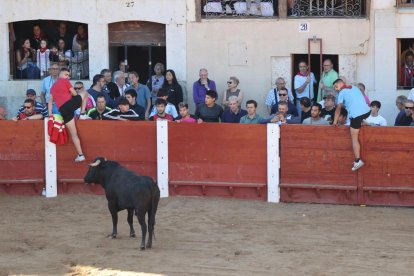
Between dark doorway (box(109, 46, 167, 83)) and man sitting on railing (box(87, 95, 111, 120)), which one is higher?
dark doorway (box(109, 46, 167, 83))

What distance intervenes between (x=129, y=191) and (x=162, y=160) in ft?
10.9

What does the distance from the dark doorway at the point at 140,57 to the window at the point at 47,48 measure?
1.81 feet

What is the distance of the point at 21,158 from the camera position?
15.1 m

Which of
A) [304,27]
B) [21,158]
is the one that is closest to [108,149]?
[21,158]

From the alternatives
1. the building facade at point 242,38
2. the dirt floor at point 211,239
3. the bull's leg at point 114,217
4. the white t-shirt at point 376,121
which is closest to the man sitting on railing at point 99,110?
the dirt floor at point 211,239

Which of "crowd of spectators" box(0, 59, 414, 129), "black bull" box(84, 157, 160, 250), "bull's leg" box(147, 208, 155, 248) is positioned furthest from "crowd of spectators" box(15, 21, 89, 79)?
"bull's leg" box(147, 208, 155, 248)

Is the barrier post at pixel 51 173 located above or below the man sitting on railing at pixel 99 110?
below

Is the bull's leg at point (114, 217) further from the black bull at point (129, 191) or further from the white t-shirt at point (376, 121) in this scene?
the white t-shirt at point (376, 121)

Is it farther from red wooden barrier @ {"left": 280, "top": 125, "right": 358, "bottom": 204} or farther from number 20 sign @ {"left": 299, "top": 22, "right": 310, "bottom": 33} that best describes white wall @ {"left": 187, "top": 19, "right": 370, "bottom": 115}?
red wooden barrier @ {"left": 280, "top": 125, "right": 358, "bottom": 204}

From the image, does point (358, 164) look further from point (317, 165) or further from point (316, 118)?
point (316, 118)

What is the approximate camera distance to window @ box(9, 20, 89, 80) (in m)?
17.7

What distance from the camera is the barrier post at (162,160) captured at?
14.8 meters

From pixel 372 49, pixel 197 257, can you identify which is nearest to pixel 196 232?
pixel 197 257

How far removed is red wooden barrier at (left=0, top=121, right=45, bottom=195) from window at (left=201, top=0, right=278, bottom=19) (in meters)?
3.90
